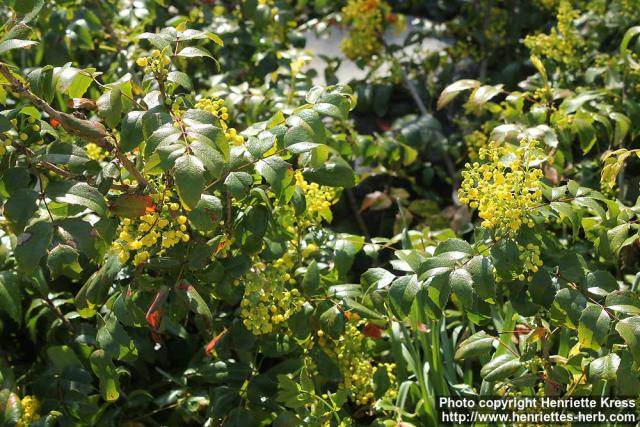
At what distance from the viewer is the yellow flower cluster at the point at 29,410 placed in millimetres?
1721

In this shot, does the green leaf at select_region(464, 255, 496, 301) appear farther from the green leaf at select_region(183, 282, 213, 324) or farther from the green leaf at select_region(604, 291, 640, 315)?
the green leaf at select_region(183, 282, 213, 324)

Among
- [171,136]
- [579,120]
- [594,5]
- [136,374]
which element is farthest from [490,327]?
[594,5]

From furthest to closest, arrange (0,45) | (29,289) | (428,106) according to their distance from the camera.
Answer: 1. (428,106)
2. (29,289)
3. (0,45)

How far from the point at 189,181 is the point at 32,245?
36 cm

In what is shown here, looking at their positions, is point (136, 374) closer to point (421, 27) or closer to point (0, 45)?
point (0, 45)

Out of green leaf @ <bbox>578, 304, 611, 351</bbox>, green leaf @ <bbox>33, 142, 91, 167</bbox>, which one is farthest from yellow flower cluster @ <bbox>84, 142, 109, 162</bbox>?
green leaf @ <bbox>578, 304, 611, 351</bbox>

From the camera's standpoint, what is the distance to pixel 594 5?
2729 mm

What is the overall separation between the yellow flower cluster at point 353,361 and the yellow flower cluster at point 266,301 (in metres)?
0.15

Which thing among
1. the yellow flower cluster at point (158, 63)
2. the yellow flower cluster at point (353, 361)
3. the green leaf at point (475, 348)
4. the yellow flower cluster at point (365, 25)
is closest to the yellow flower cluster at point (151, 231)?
→ the yellow flower cluster at point (158, 63)

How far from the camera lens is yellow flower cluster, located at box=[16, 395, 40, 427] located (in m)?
1.72

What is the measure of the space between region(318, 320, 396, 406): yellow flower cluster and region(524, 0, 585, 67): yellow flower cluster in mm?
1128

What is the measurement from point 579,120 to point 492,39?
1.07 meters

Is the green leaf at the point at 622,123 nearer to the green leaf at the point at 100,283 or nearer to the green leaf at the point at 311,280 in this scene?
the green leaf at the point at 311,280

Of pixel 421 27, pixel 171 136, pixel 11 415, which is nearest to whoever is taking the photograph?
pixel 171 136
